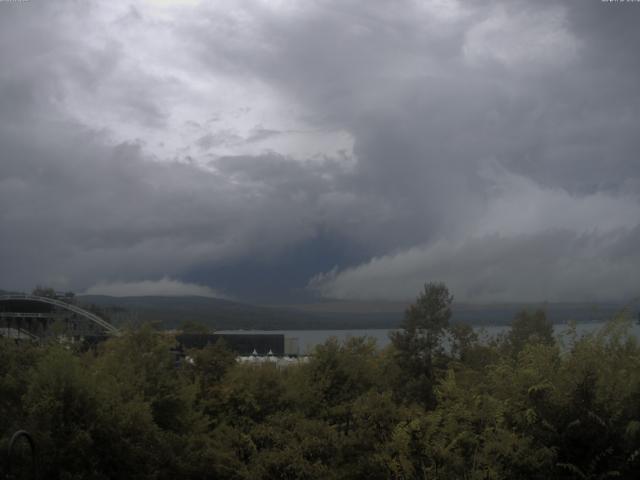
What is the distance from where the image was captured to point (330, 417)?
22625 millimetres

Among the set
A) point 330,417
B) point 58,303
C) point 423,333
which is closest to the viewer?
point 330,417

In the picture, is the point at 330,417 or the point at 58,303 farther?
the point at 58,303

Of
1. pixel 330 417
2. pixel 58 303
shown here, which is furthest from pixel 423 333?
pixel 58 303

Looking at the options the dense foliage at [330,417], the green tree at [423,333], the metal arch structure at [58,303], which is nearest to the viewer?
the dense foliage at [330,417]

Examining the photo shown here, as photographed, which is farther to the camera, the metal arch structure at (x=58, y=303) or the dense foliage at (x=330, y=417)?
the metal arch structure at (x=58, y=303)

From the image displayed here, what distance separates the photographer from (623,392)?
1394cm

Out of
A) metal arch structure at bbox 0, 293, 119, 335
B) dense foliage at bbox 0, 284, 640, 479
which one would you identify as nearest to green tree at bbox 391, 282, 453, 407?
dense foliage at bbox 0, 284, 640, 479

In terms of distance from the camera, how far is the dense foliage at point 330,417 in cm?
1384

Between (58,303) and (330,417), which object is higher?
(58,303)

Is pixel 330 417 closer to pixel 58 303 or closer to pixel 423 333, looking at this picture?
pixel 423 333

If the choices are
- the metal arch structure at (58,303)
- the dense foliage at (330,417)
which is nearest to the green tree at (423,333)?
the dense foliage at (330,417)

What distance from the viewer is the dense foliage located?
45.4 feet

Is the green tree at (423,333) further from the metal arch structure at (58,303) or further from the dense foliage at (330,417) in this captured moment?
the metal arch structure at (58,303)

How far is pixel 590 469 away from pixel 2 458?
36.9ft
